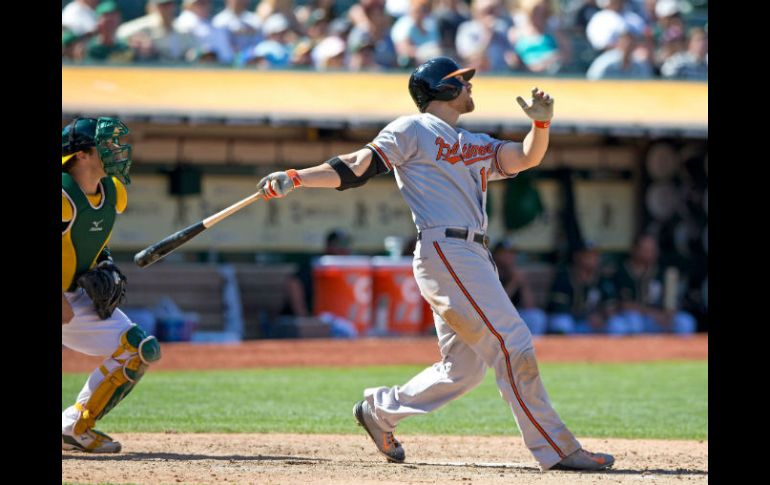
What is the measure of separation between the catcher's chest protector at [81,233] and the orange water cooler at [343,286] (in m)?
7.61

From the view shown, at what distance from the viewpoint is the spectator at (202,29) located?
1419 centimetres

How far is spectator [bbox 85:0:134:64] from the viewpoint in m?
13.5

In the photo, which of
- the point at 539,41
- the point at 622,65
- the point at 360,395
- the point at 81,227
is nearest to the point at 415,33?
the point at 539,41

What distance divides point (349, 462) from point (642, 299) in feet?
32.1

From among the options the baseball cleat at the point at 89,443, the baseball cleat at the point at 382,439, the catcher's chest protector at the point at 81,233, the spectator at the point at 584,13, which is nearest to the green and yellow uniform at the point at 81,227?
the catcher's chest protector at the point at 81,233

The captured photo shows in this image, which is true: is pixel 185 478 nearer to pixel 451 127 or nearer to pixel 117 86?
pixel 451 127

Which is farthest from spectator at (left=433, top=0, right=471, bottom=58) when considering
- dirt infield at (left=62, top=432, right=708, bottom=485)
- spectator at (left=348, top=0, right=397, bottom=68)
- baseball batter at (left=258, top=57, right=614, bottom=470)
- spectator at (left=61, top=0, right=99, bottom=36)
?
baseball batter at (left=258, top=57, right=614, bottom=470)

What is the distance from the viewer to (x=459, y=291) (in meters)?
5.78

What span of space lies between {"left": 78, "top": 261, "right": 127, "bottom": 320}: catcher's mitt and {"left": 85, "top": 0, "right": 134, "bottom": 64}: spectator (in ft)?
25.3

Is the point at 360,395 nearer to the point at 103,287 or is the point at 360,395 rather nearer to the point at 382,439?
the point at 382,439

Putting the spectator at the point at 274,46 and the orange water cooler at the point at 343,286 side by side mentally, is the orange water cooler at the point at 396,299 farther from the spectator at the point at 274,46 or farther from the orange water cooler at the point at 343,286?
the spectator at the point at 274,46

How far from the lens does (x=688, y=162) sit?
15969 millimetres

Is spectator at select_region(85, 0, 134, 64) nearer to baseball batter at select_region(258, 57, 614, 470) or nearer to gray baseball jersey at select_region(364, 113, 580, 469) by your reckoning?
baseball batter at select_region(258, 57, 614, 470)
